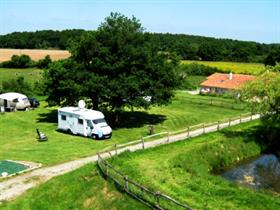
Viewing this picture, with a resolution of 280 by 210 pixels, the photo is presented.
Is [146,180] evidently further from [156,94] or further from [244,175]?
[156,94]

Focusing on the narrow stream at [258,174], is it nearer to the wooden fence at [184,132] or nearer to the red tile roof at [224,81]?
the wooden fence at [184,132]

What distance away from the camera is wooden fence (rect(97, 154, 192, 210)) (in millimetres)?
20031

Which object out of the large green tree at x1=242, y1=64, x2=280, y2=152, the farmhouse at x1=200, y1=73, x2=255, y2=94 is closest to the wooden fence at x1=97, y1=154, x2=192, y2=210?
the large green tree at x1=242, y1=64, x2=280, y2=152

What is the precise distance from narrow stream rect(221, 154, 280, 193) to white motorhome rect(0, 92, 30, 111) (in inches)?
1089

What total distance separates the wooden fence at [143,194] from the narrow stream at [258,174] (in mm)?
8672

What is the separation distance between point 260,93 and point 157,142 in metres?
9.20

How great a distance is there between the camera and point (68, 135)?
131ft

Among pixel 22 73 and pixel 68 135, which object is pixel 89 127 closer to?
pixel 68 135

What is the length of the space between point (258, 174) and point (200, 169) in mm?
4658

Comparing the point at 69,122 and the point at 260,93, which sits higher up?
the point at 260,93

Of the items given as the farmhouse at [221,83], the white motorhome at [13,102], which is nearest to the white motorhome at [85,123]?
the white motorhome at [13,102]

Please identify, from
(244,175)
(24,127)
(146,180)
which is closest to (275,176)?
(244,175)

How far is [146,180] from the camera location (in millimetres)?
24516

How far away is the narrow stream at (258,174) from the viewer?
2894 centimetres
